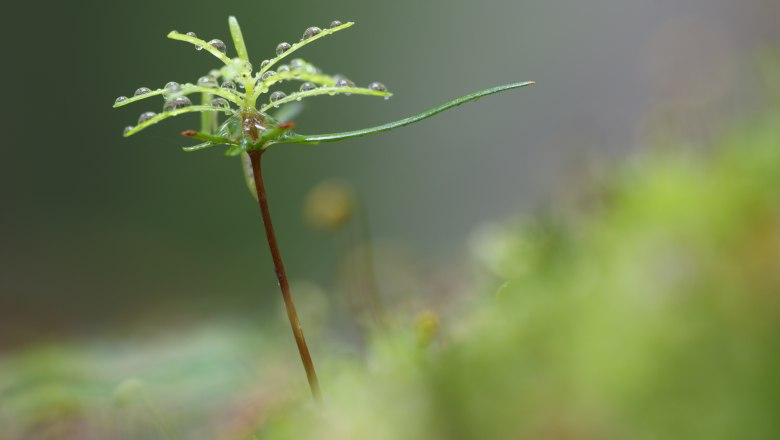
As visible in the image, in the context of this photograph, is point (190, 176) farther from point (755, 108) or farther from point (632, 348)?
point (632, 348)

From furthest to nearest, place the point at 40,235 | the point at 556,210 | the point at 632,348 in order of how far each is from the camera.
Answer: the point at 40,235
the point at 556,210
the point at 632,348

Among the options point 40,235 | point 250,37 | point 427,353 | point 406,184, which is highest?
point 250,37

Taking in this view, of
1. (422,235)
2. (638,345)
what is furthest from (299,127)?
(638,345)

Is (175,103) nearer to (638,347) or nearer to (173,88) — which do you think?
(173,88)

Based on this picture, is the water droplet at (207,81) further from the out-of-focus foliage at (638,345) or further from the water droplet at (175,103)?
the out-of-focus foliage at (638,345)

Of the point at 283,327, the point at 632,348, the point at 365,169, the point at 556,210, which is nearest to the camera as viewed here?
the point at 632,348

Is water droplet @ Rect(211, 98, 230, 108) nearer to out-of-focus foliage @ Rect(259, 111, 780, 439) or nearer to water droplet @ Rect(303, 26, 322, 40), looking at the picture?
water droplet @ Rect(303, 26, 322, 40)

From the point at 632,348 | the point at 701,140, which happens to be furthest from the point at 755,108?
the point at 632,348

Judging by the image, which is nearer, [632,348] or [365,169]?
[632,348]
